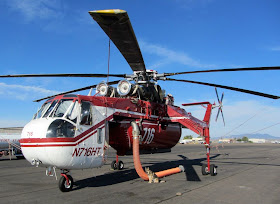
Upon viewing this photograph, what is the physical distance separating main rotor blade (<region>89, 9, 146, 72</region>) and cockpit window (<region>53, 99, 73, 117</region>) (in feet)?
10.0

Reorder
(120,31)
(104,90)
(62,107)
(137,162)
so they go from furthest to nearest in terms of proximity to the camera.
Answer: (104,90) < (137,162) < (62,107) < (120,31)

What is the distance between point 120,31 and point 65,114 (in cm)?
402

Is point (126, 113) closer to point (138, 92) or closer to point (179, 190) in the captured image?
point (138, 92)

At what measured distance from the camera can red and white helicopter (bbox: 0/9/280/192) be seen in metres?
8.84

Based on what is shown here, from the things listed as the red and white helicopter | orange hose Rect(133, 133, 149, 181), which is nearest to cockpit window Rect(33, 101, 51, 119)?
the red and white helicopter

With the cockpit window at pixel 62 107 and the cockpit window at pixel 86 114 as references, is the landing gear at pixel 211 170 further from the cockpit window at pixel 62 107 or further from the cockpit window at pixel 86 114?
the cockpit window at pixel 62 107

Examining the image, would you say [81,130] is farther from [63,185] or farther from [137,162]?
[137,162]

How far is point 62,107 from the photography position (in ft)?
32.8

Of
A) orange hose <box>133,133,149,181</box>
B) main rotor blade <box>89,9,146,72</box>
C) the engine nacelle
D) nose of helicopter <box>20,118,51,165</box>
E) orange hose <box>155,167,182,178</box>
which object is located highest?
main rotor blade <box>89,9,146,72</box>

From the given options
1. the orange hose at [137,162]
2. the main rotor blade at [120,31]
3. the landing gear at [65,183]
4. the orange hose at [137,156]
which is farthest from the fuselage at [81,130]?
the main rotor blade at [120,31]

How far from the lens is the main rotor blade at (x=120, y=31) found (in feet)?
22.1

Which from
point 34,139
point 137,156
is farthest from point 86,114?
point 137,156

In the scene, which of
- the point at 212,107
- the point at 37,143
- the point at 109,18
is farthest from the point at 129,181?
the point at 212,107

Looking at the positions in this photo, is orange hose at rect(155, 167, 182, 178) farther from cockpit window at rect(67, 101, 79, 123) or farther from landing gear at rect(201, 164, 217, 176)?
cockpit window at rect(67, 101, 79, 123)
